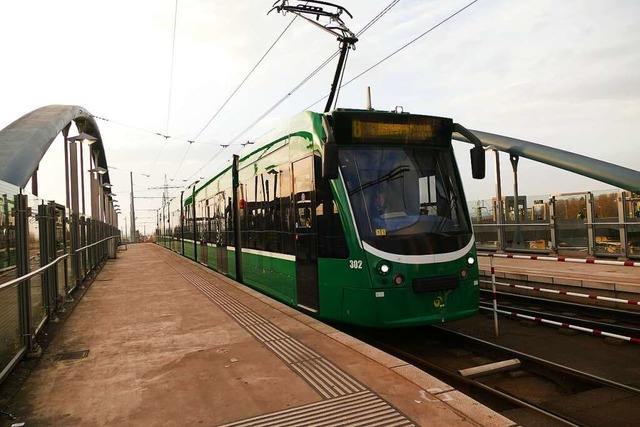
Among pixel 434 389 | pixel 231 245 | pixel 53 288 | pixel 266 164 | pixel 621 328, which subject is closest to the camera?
pixel 434 389

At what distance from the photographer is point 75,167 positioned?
60.4ft

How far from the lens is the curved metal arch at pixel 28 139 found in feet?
32.9

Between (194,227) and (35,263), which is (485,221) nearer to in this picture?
(194,227)

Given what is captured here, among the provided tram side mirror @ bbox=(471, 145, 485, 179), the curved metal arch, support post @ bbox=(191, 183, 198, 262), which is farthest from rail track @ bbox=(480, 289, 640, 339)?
support post @ bbox=(191, 183, 198, 262)

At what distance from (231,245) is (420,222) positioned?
7.14 metres

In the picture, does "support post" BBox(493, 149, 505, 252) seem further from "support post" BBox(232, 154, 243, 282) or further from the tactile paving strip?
the tactile paving strip

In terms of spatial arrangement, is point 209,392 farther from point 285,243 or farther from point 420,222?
point 285,243

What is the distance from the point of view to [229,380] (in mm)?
4402

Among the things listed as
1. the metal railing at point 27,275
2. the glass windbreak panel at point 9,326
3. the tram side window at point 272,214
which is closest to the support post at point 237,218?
the tram side window at point 272,214

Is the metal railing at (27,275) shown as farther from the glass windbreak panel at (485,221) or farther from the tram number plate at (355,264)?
the glass windbreak panel at (485,221)

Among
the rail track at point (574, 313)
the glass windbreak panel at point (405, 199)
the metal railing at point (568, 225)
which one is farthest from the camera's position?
the metal railing at point (568, 225)

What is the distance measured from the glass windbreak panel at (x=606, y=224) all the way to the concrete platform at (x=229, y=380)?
981 centimetres

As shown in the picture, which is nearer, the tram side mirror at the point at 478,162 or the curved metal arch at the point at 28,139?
the tram side mirror at the point at 478,162

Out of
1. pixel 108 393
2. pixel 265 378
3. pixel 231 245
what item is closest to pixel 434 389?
pixel 265 378
